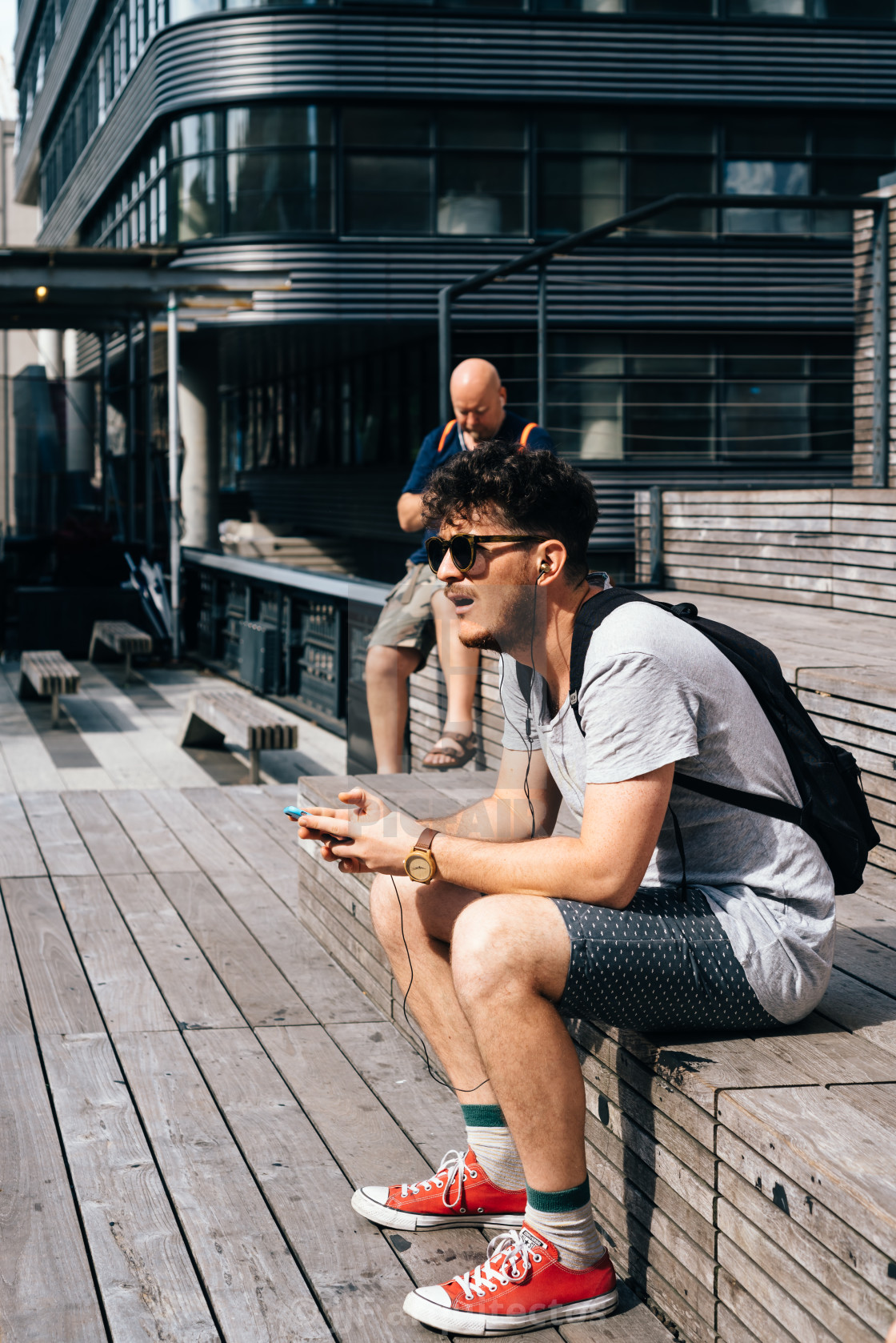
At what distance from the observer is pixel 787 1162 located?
193 cm

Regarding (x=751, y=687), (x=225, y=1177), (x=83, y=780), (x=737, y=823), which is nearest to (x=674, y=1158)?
(x=737, y=823)

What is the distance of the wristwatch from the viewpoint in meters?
2.43

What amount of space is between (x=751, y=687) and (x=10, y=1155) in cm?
178

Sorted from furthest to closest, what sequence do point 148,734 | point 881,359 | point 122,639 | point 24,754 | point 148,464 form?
point 148,464
point 122,639
point 148,734
point 24,754
point 881,359

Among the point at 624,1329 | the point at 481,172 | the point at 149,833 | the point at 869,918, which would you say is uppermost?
the point at 481,172

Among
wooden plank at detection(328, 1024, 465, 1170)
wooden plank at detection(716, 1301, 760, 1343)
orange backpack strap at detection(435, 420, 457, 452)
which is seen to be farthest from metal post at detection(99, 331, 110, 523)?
wooden plank at detection(716, 1301, 760, 1343)

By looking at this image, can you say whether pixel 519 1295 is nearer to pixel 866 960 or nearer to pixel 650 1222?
pixel 650 1222

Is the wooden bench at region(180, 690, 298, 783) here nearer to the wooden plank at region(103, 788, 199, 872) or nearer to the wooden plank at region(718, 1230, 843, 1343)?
the wooden plank at region(103, 788, 199, 872)

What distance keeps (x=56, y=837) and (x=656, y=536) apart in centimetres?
369

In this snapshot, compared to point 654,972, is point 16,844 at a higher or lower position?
lower

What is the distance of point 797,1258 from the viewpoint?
1.91 metres

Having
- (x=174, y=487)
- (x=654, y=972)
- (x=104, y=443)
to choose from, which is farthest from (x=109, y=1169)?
(x=104, y=443)

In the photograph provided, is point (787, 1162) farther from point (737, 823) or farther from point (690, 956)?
point (737, 823)

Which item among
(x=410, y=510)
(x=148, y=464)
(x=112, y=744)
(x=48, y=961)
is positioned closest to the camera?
(x=48, y=961)
